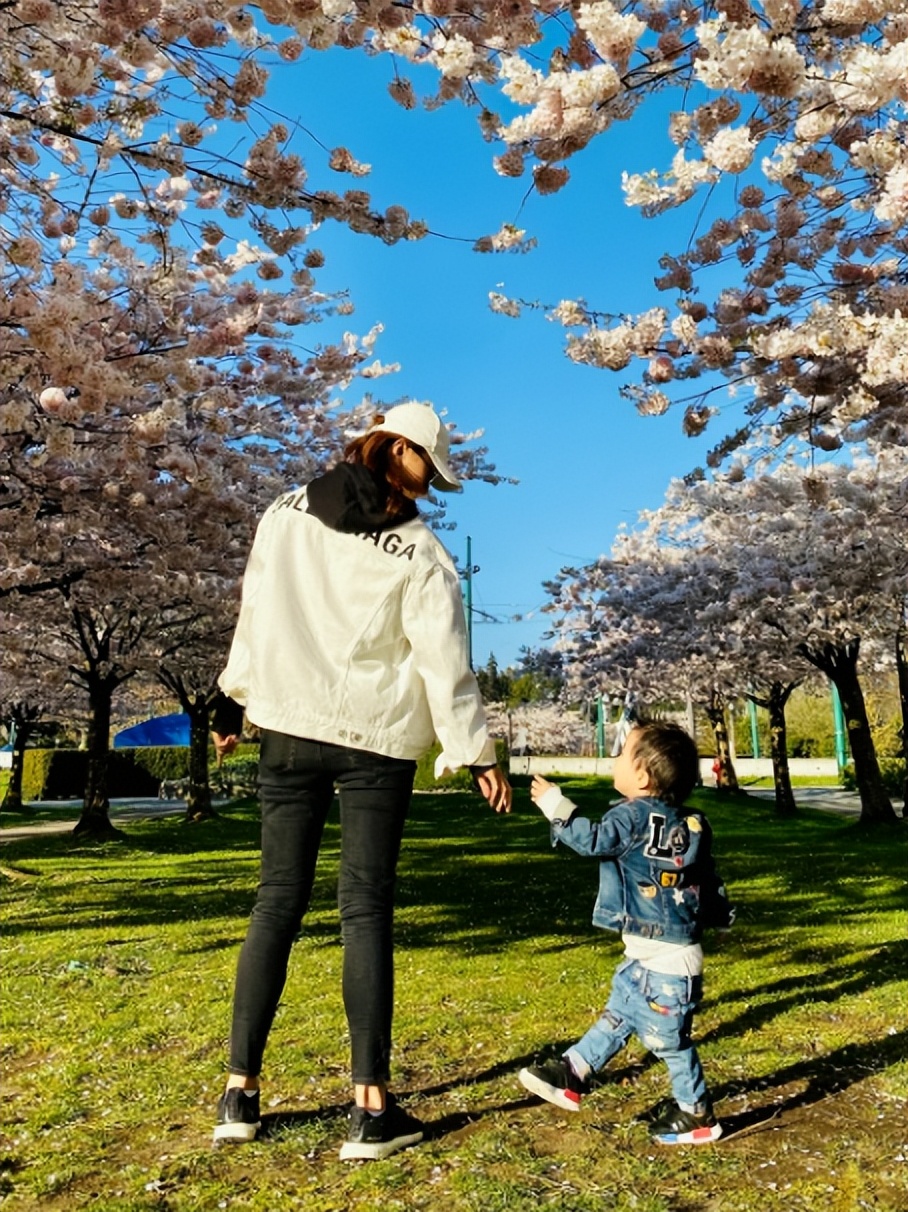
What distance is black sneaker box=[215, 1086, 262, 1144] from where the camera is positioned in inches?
101

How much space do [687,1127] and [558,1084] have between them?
379 mm

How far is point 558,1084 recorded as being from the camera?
9.12ft

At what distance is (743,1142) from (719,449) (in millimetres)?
5518

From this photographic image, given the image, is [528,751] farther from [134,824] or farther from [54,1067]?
[54,1067]

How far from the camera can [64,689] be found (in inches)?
1012

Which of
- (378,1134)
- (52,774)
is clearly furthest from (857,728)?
(52,774)

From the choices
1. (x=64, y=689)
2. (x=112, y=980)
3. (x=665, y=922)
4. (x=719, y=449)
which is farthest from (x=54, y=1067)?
(x=64, y=689)

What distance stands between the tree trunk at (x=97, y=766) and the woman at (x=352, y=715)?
43.5 ft

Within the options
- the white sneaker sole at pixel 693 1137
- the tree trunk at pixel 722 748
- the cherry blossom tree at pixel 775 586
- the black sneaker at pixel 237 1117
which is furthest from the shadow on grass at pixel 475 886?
the tree trunk at pixel 722 748

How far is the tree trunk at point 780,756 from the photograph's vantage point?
1989 centimetres

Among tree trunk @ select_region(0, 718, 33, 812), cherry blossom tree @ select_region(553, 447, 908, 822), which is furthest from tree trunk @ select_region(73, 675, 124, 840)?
tree trunk @ select_region(0, 718, 33, 812)

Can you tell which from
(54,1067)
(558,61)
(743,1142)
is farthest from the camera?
(558,61)

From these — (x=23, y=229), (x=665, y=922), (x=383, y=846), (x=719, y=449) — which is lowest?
(x=665, y=922)

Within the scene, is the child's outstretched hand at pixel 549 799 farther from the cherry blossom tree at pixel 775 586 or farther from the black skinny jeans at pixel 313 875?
the cherry blossom tree at pixel 775 586
